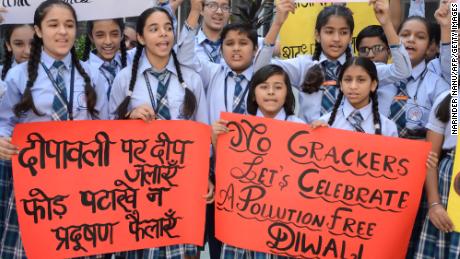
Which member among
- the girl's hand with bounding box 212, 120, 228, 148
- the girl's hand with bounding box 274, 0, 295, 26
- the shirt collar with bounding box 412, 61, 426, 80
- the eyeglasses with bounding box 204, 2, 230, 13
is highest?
the eyeglasses with bounding box 204, 2, 230, 13

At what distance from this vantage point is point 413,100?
400cm

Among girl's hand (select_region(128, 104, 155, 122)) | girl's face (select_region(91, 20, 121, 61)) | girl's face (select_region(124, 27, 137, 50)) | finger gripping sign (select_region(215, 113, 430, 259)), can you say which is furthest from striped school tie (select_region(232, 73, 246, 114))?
girl's face (select_region(124, 27, 137, 50))

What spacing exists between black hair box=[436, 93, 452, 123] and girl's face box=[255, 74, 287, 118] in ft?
2.97

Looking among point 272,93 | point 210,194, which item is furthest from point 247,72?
point 210,194

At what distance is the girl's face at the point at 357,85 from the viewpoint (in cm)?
352

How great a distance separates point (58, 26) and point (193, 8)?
87cm

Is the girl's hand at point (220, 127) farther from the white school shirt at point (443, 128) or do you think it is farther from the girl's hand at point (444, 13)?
the girl's hand at point (444, 13)

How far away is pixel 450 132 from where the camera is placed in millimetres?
3246

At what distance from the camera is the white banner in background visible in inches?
143

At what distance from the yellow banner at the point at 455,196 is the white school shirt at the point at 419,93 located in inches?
28.5

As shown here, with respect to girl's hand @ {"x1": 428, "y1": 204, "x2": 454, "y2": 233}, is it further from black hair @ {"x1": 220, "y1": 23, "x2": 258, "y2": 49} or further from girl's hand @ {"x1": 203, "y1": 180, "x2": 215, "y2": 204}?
black hair @ {"x1": 220, "y1": 23, "x2": 258, "y2": 49}

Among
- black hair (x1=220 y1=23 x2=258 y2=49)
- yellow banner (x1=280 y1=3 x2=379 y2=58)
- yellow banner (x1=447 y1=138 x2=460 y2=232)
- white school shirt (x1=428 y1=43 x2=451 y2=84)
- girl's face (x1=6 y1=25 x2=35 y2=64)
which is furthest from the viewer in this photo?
yellow banner (x1=280 y1=3 x2=379 y2=58)

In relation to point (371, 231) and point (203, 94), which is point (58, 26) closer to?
point (203, 94)

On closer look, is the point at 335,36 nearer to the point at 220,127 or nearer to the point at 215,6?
the point at 220,127
